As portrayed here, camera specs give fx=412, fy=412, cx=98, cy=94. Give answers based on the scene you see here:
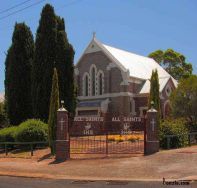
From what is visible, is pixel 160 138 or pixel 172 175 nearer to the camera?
pixel 172 175

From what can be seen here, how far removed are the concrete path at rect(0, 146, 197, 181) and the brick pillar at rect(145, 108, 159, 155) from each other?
0.78 metres

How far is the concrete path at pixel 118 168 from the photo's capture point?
14.6 metres

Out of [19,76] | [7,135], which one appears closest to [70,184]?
[7,135]

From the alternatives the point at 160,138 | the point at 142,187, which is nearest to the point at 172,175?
the point at 142,187

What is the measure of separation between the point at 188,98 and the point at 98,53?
56.4 ft

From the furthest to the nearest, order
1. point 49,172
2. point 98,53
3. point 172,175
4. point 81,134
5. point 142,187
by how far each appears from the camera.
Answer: point 98,53 → point 81,134 → point 49,172 → point 172,175 → point 142,187

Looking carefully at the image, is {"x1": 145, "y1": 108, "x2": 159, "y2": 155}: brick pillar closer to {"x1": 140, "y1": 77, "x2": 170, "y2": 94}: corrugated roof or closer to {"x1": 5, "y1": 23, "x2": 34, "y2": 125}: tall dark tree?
{"x1": 5, "y1": 23, "x2": 34, "y2": 125}: tall dark tree

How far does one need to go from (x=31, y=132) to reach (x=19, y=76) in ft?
25.5

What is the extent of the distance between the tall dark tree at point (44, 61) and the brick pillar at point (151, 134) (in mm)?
10875

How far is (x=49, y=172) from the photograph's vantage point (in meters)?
16.7

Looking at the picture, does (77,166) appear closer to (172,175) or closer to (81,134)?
(81,134)

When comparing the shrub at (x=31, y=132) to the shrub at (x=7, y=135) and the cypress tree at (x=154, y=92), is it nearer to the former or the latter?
the shrub at (x=7, y=135)

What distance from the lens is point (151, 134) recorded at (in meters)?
19.5

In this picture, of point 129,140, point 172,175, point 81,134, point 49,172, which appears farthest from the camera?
point 129,140
